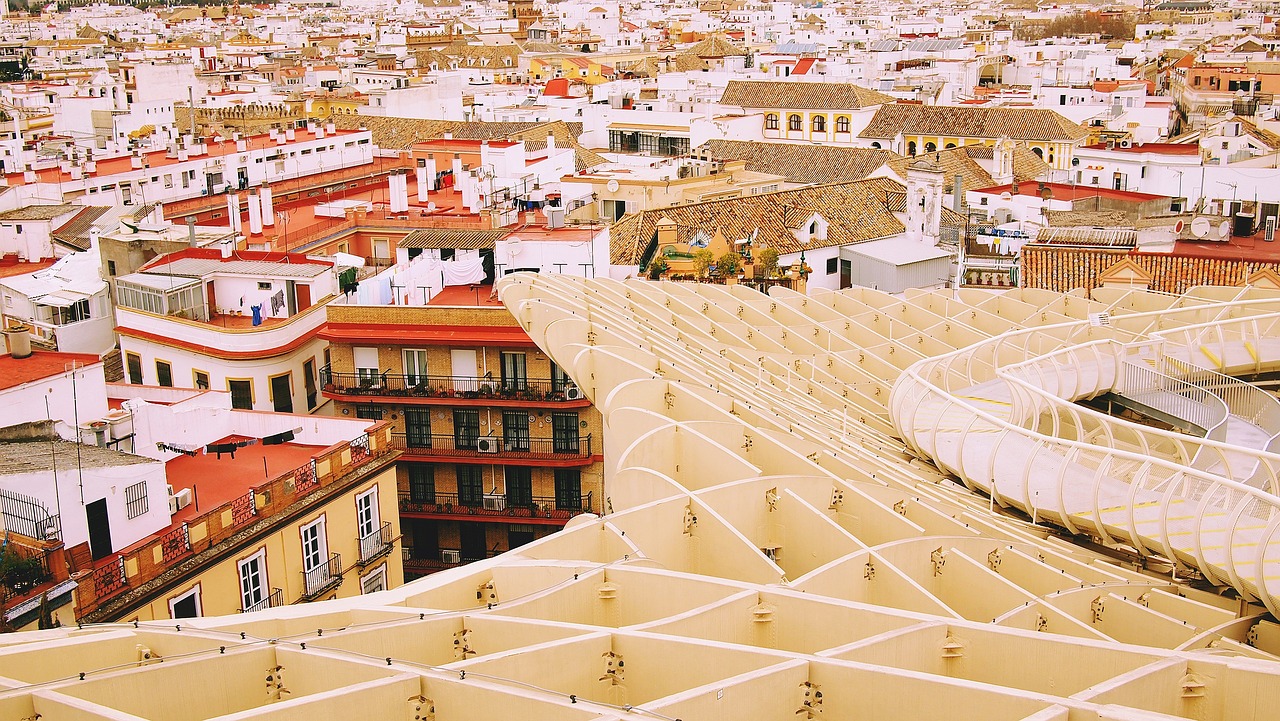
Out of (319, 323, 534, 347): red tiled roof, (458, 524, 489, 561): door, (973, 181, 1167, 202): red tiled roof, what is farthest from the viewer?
(973, 181, 1167, 202): red tiled roof

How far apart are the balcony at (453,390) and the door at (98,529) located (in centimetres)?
1097

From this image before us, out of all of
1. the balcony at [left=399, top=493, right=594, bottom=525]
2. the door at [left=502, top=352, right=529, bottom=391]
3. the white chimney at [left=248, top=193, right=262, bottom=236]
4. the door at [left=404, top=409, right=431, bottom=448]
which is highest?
the white chimney at [left=248, top=193, right=262, bottom=236]

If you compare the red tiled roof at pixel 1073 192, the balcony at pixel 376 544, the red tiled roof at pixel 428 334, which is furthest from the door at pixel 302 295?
the red tiled roof at pixel 1073 192

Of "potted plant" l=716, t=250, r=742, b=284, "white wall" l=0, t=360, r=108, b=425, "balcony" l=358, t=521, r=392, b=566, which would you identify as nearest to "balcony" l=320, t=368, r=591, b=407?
"balcony" l=358, t=521, r=392, b=566

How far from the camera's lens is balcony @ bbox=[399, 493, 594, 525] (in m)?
30.2

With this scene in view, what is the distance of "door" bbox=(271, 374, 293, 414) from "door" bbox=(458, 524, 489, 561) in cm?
507

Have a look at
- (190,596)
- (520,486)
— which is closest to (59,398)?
(190,596)

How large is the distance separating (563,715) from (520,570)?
3.38 m

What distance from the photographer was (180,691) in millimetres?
10242

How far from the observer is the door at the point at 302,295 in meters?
32.0

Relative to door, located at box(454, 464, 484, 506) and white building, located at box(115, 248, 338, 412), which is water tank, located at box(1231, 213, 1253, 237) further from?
white building, located at box(115, 248, 338, 412)

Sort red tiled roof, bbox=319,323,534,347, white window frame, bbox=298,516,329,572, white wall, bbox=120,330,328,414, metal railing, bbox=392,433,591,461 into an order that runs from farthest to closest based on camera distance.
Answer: metal railing, bbox=392,433,591,461, white wall, bbox=120,330,328,414, red tiled roof, bbox=319,323,534,347, white window frame, bbox=298,516,329,572

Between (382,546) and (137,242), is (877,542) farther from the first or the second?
(137,242)

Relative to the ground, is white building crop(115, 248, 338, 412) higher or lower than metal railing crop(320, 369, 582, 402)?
higher
